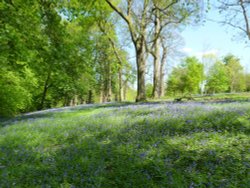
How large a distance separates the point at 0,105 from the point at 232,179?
22.1 meters

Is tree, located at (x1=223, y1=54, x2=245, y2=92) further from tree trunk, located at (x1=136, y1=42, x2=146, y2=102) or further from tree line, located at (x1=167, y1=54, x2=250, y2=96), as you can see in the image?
tree trunk, located at (x1=136, y1=42, x2=146, y2=102)

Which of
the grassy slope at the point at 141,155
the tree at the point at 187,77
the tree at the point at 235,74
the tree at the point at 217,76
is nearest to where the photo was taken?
the grassy slope at the point at 141,155

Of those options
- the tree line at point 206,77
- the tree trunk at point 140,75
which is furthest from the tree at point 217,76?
the tree trunk at point 140,75

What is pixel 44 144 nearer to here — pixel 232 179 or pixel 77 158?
pixel 77 158

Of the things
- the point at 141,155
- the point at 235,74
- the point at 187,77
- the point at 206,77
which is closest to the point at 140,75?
the point at 141,155

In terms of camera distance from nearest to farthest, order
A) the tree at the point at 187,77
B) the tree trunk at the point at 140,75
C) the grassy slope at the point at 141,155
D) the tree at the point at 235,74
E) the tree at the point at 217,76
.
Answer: the grassy slope at the point at 141,155 < the tree trunk at the point at 140,75 < the tree at the point at 187,77 < the tree at the point at 217,76 < the tree at the point at 235,74

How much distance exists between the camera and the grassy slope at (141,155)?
4473 millimetres

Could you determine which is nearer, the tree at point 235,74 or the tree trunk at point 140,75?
the tree trunk at point 140,75

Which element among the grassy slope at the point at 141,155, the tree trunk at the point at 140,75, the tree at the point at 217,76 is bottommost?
the grassy slope at the point at 141,155

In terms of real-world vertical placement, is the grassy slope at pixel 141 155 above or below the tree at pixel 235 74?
below

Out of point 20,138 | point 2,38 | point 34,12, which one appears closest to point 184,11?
point 34,12

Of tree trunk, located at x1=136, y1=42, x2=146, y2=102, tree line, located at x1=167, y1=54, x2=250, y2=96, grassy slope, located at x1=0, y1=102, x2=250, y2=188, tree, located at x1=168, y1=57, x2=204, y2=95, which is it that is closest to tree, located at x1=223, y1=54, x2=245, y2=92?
tree line, located at x1=167, y1=54, x2=250, y2=96

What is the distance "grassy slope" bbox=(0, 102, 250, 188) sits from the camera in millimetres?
4473

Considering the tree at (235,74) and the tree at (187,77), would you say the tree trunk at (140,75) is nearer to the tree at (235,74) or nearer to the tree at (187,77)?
the tree at (187,77)
